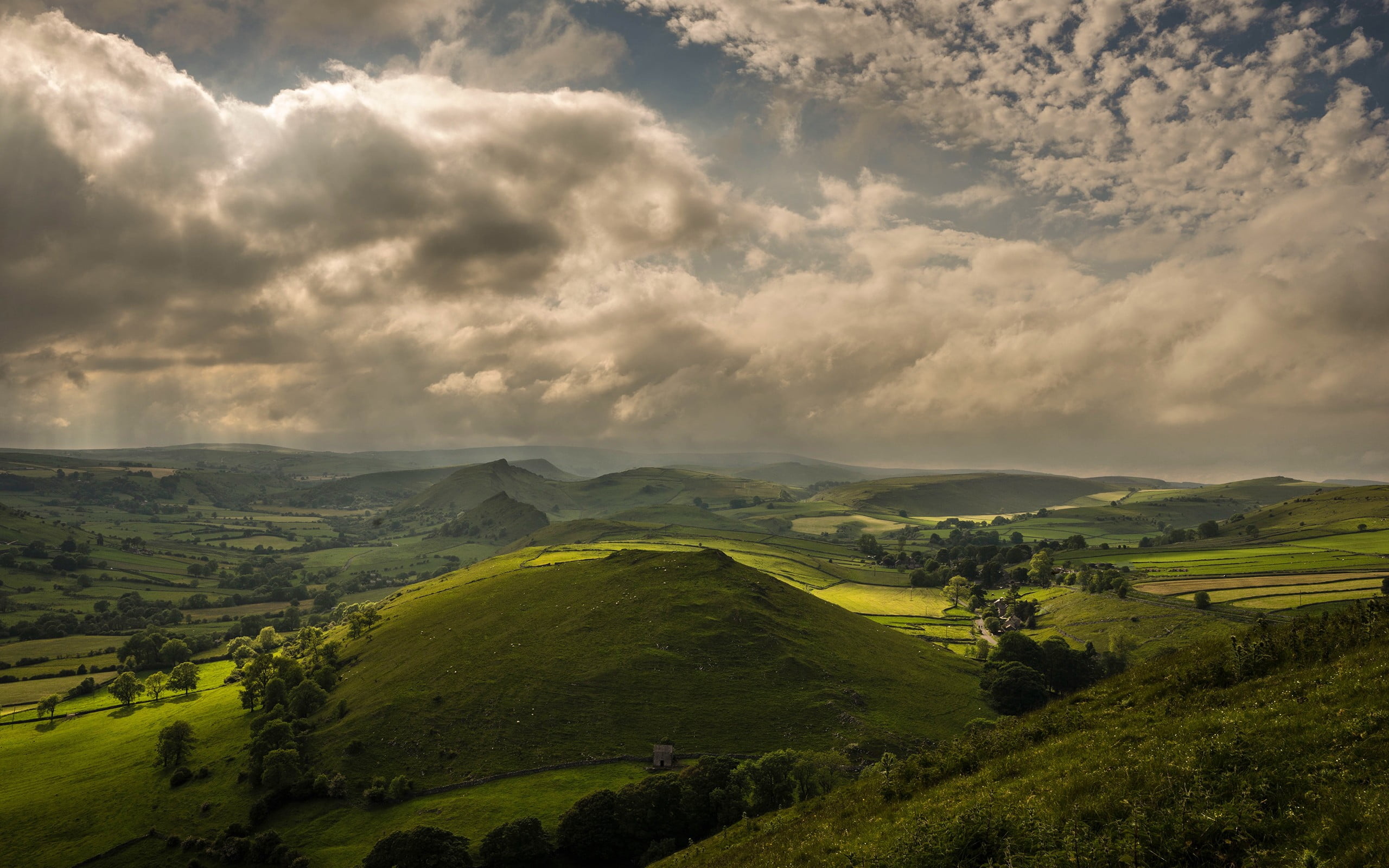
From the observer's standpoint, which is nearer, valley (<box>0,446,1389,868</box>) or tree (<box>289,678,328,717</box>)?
valley (<box>0,446,1389,868</box>)

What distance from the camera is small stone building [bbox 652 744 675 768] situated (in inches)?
3770

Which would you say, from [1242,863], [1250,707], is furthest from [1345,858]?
[1250,707]

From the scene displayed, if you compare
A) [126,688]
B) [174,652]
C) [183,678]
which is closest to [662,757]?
[183,678]

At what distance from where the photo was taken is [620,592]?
15600 centimetres

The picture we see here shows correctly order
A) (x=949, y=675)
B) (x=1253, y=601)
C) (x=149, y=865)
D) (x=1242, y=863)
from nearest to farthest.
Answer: (x=1242, y=863)
(x=149, y=865)
(x=949, y=675)
(x=1253, y=601)

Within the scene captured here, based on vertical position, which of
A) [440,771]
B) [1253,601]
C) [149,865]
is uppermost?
[1253,601]

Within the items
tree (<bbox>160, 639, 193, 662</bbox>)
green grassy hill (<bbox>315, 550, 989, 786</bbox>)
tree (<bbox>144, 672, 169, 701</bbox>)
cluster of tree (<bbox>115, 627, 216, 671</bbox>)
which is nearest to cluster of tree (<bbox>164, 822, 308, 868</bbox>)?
green grassy hill (<bbox>315, 550, 989, 786</bbox>)

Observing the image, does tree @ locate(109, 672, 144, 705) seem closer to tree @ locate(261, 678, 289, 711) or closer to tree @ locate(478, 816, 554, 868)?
tree @ locate(261, 678, 289, 711)

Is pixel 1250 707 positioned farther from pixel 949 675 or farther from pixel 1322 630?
pixel 949 675

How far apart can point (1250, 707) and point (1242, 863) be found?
10.2m

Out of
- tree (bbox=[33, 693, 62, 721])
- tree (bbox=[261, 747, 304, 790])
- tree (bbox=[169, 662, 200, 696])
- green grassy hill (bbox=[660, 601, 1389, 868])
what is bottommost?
tree (bbox=[33, 693, 62, 721])

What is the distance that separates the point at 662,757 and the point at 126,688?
497ft

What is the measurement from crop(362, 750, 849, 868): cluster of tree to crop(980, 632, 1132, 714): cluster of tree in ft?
194

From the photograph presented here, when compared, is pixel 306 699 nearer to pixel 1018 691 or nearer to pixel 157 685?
pixel 157 685
